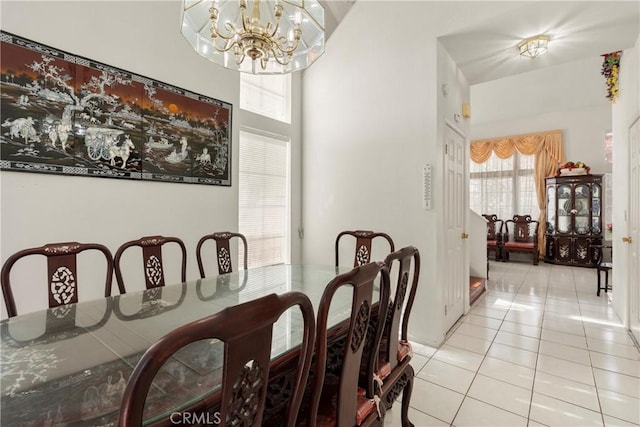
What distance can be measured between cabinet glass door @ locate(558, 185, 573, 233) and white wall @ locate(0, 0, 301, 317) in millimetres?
6871

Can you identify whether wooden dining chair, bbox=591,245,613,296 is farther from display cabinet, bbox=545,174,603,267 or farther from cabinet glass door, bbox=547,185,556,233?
cabinet glass door, bbox=547,185,556,233

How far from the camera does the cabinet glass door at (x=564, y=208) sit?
6328 millimetres

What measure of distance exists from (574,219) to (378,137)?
5.71m

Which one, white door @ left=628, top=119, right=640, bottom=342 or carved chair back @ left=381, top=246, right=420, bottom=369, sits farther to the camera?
white door @ left=628, top=119, right=640, bottom=342

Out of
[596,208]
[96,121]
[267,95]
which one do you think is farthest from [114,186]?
[596,208]

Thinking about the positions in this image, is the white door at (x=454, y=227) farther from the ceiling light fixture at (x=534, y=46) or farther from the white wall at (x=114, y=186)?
the white wall at (x=114, y=186)

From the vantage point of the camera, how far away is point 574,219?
628 cm

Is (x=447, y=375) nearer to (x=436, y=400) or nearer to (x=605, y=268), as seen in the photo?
(x=436, y=400)

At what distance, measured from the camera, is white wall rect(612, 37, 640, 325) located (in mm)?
2844

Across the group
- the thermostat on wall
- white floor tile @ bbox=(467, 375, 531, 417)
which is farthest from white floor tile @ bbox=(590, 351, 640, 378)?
the thermostat on wall

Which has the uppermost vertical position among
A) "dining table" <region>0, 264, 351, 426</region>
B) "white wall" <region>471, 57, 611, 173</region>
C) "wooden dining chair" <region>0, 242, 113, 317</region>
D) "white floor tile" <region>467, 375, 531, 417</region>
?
"white wall" <region>471, 57, 611, 173</region>

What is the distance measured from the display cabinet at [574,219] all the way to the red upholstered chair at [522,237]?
30cm

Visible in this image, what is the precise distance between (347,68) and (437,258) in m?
2.39

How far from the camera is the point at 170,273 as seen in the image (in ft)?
9.07
